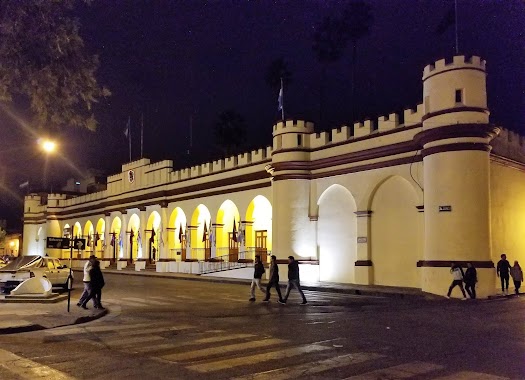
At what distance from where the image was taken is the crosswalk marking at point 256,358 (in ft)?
29.4

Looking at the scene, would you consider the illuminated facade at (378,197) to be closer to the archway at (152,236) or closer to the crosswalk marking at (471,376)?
the archway at (152,236)

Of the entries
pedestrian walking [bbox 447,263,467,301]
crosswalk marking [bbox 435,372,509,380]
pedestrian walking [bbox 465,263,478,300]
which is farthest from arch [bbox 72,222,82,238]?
crosswalk marking [bbox 435,372,509,380]

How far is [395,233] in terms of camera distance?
2636 centimetres

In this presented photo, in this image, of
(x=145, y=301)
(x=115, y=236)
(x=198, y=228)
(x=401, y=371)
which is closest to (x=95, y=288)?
(x=145, y=301)

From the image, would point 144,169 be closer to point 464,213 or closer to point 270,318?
point 464,213

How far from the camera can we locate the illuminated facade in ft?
74.0

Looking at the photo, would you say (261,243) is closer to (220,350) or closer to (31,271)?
(31,271)

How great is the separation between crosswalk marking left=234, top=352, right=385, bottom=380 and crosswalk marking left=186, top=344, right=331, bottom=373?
73cm

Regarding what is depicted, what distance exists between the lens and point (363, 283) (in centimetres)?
2719

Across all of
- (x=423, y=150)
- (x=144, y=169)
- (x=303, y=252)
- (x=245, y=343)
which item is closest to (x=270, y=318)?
(x=245, y=343)

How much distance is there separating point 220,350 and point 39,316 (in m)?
7.49

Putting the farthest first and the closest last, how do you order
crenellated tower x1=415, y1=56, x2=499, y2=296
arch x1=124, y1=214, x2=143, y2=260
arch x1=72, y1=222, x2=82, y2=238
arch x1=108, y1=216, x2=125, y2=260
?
arch x1=72, y1=222, x2=82, y2=238 < arch x1=108, y1=216, x2=125, y2=260 < arch x1=124, y1=214, x2=143, y2=260 < crenellated tower x1=415, y1=56, x2=499, y2=296

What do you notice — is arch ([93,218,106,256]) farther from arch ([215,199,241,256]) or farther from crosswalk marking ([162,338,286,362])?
crosswalk marking ([162,338,286,362])

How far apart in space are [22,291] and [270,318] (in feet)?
32.5
